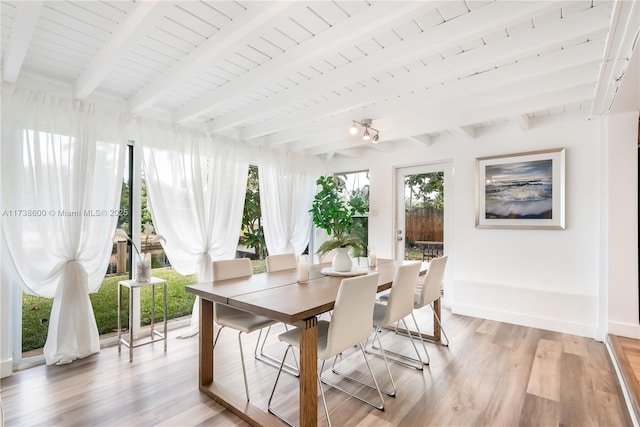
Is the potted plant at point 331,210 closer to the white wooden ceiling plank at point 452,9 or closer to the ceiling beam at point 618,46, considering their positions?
the ceiling beam at point 618,46

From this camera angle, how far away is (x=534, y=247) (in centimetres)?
372

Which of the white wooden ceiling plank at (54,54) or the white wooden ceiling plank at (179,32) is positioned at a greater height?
the white wooden ceiling plank at (54,54)

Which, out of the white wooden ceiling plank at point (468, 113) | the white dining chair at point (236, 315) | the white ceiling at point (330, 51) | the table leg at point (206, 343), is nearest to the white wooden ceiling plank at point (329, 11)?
the white ceiling at point (330, 51)

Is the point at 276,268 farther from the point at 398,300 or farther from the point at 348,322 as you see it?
the point at 348,322

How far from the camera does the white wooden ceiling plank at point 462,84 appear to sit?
2197 millimetres

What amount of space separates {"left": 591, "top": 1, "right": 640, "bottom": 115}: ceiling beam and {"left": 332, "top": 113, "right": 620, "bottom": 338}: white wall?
37.1 inches

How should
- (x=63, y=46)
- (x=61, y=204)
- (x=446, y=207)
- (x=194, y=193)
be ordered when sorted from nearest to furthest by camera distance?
(x=63, y=46) < (x=61, y=204) < (x=194, y=193) < (x=446, y=207)

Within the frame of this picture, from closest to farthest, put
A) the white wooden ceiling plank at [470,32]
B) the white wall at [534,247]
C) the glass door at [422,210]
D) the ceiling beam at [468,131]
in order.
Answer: the white wooden ceiling plank at [470,32] < the white wall at [534,247] < the ceiling beam at [468,131] < the glass door at [422,210]

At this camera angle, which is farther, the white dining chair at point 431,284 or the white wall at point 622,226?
the white wall at point 622,226

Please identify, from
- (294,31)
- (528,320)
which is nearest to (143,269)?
(294,31)

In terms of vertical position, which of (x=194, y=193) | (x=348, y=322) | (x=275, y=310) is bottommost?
(x=348, y=322)

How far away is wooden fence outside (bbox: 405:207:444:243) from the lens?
452cm

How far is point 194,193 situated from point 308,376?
8.30ft

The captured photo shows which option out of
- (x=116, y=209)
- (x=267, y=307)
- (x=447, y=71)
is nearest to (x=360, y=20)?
(x=447, y=71)
